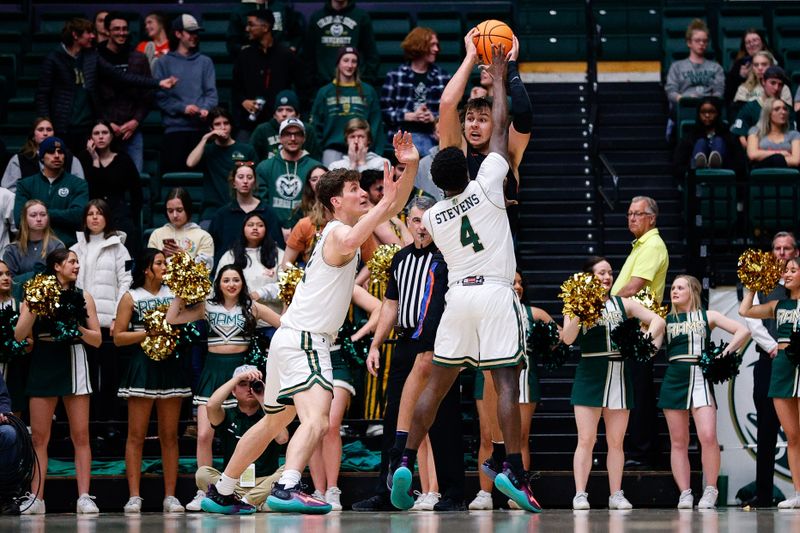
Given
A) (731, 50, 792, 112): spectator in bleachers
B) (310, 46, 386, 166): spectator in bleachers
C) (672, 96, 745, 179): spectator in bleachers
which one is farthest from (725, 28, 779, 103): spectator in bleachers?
(310, 46, 386, 166): spectator in bleachers

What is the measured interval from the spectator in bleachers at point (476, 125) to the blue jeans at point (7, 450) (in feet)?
10.5

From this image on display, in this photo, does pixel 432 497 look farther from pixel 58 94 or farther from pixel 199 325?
pixel 58 94

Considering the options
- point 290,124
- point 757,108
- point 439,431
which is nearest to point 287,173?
point 290,124

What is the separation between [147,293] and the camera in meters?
11.4

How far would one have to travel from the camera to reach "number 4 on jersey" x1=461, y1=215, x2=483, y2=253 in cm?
814

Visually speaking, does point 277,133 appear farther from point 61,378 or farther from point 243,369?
point 243,369

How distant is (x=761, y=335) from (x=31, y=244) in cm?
632

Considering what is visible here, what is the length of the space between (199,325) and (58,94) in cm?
393

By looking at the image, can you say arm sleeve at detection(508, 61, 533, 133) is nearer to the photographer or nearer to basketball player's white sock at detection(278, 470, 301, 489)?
basketball player's white sock at detection(278, 470, 301, 489)

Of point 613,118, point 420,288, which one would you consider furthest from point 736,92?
point 420,288

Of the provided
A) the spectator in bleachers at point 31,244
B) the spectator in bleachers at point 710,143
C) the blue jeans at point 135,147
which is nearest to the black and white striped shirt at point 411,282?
the spectator in bleachers at point 31,244

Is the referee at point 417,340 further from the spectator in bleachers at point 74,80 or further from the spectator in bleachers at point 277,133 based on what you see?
the spectator in bleachers at point 74,80

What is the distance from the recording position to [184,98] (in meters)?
14.4

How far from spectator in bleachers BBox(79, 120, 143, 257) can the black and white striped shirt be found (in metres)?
3.82
